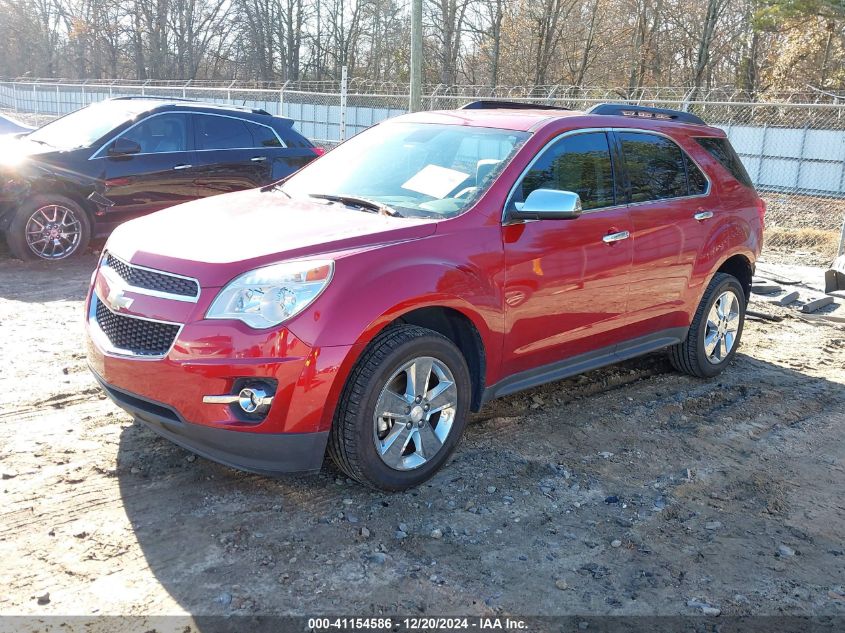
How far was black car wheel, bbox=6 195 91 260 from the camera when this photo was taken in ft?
27.6

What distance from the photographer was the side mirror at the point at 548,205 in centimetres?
427

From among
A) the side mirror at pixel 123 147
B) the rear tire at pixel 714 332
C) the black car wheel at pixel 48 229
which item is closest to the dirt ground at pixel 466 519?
the rear tire at pixel 714 332

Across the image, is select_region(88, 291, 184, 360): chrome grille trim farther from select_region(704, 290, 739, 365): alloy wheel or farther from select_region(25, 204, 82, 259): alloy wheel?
select_region(25, 204, 82, 259): alloy wheel

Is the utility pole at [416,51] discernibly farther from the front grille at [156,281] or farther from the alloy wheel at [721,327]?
the front grille at [156,281]

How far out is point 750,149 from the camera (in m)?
20.6

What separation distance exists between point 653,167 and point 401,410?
8.66 ft

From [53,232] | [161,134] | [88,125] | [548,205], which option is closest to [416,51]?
[161,134]

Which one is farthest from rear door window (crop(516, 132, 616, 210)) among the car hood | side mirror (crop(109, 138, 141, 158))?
side mirror (crop(109, 138, 141, 158))

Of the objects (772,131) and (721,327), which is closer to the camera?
(721,327)

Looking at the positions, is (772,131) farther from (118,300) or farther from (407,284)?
(118,300)

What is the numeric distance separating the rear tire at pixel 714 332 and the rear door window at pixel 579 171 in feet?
4.88

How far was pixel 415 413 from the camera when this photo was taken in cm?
400

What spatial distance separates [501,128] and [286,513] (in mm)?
2514

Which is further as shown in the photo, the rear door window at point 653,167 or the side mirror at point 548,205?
the rear door window at point 653,167
